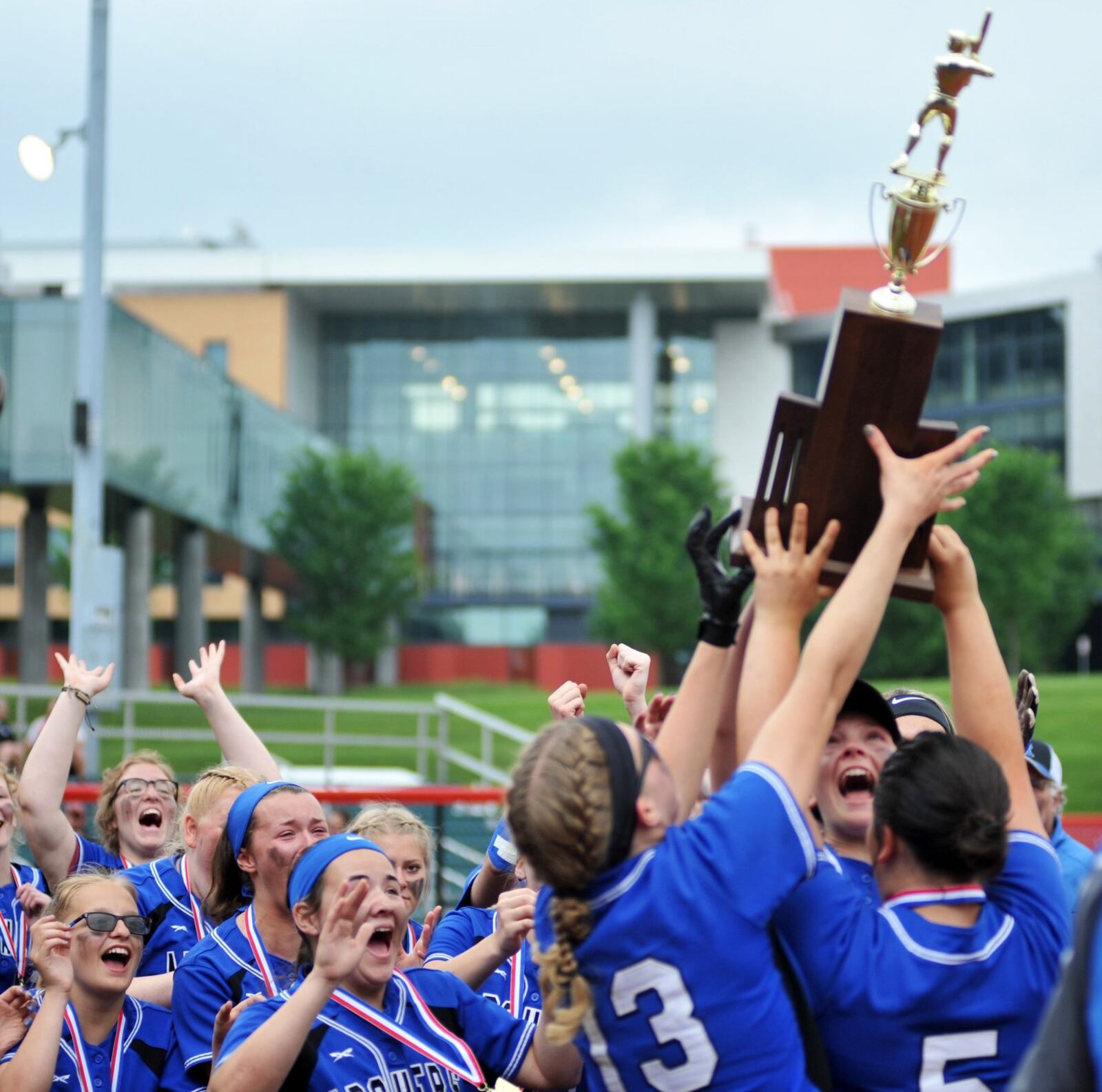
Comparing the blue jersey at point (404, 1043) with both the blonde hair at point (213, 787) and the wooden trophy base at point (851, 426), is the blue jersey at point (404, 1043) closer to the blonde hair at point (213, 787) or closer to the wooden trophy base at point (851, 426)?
the blonde hair at point (213, 787)

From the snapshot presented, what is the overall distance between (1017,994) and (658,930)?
0.61 metres

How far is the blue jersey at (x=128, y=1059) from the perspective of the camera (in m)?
3.58

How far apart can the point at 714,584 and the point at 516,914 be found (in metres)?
1.11

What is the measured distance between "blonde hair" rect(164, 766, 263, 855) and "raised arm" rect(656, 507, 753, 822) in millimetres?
2041

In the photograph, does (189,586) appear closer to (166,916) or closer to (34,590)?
(34,590)

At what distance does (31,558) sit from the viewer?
77.5ft

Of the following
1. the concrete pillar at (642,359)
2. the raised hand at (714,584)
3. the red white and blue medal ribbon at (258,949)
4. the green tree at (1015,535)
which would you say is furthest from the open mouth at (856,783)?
the concrete pillar at (642,359)

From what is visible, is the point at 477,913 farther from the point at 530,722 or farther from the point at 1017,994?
the point at 530,722

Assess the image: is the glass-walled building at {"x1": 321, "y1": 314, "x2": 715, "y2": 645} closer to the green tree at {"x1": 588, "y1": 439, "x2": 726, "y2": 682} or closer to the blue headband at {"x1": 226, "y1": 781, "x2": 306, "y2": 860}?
the green tree at {"x1": 588, "y1": 439, "x2": 726, "y2": 682}

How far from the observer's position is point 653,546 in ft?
147

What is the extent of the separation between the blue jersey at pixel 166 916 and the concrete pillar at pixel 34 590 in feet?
66.3

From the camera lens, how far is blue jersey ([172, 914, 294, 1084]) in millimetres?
3430

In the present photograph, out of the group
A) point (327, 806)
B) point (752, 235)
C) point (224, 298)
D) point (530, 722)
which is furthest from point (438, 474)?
point (327, 806)

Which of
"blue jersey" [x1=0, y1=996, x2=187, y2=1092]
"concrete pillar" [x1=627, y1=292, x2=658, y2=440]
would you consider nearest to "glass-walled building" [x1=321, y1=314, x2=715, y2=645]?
"concrete pillar" [x1=627, y1=292, x2=658, y2=440]
